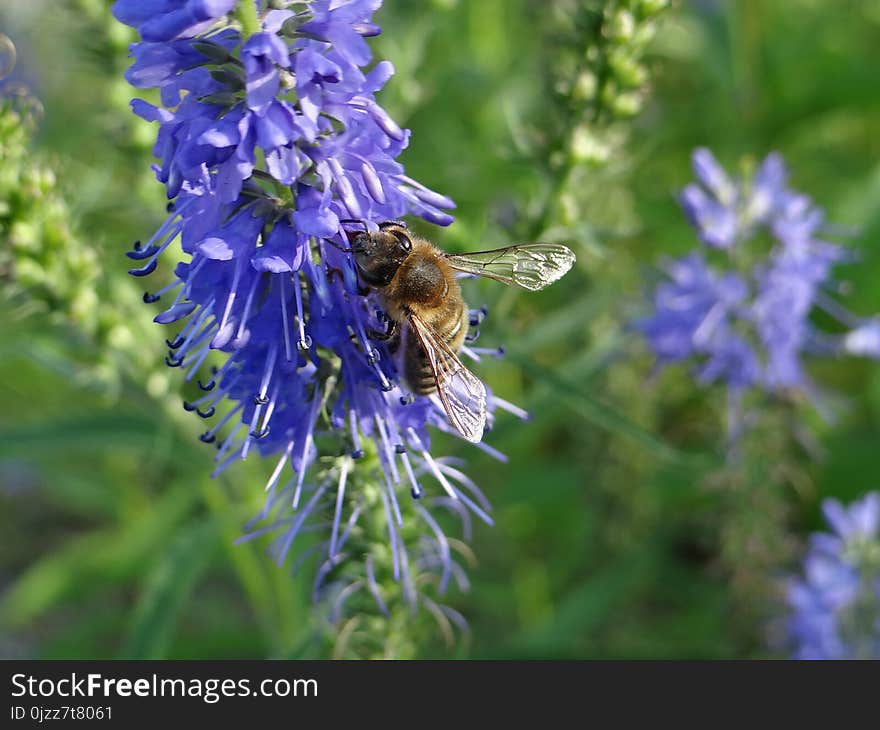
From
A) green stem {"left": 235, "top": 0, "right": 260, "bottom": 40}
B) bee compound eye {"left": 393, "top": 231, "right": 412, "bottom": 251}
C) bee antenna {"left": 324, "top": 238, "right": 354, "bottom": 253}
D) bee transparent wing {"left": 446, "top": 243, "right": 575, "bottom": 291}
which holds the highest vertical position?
bee transparent wing {"left": 446, "top": 243, "right": 575, "bottom": 291}

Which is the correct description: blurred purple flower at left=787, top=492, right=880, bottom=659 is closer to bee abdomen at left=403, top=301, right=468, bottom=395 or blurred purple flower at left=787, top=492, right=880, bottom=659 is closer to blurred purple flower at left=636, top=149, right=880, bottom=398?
blurred purple flower at left=636, top=149, right=880, bottom=398

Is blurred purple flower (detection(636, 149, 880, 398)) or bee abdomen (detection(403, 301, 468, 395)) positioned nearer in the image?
bee abdomen (detection(403, 301, 468, 395))

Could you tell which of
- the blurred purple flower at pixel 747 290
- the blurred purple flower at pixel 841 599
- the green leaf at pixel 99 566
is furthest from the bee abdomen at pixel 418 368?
the green leaf at pixel 99 566

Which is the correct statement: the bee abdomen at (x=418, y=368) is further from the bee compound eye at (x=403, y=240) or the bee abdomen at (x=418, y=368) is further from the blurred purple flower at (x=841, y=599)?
the blurred purple flower at (x=841, y=599)

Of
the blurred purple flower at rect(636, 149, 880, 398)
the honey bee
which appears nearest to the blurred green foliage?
the blurred purple flower at rect(636, 149, 880, 398)

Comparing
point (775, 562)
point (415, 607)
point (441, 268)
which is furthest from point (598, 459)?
point (441, 268)

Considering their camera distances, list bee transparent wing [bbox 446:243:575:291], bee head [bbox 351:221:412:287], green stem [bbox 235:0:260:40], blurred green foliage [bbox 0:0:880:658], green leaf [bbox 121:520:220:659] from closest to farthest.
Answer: green stem [bbox 235:0:260:40] → bee head [bbox 351:221:412:287] → bee transparent wing [bbox 446:243:575:291] → green leaf [bbox 121:520:220:659] → blurred green foliage [bbox 0:0:880:658]
